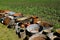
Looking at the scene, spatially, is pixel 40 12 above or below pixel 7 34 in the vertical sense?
below

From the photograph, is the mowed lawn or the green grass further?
the mowed lawn

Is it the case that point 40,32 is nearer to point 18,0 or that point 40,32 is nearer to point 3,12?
point 3,12

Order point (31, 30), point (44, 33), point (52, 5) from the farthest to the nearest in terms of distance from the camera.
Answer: point (52, 5) → point (31, 30) → point (44, 33)

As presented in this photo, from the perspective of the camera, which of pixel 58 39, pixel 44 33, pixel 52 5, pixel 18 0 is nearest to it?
pixel 58 39

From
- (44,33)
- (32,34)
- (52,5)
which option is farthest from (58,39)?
(52,5)

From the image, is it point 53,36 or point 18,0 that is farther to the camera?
point 18,0

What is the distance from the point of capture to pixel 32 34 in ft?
33.9

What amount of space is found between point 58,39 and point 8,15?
554 cm

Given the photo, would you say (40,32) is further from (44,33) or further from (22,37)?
(22,37)

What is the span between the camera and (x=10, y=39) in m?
10.7

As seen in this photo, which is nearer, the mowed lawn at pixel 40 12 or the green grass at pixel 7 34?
the green grass at pixel 7 34

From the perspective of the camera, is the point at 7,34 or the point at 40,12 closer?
the point at 7,34

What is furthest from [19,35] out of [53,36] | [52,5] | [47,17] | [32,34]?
[52,5]

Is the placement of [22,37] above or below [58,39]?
below
